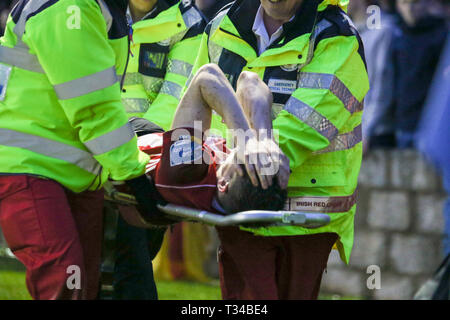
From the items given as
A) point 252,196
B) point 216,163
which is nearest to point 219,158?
point 216,163

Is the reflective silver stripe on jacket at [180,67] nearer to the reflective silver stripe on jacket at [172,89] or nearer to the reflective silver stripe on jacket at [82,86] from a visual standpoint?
the reflective silver stripe on jacket at [172,89]

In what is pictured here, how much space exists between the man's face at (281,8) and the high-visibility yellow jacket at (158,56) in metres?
0.94

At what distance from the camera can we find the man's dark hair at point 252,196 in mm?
4168

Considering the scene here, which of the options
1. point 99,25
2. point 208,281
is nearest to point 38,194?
point 99,25

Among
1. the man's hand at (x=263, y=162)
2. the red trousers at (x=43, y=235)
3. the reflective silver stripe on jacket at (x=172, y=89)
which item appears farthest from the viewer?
the reflective silver stripe on jacket at (x=172, y=89)

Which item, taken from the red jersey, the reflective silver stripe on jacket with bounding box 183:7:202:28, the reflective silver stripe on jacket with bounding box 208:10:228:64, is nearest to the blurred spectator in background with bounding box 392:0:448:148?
the reflective silver stripe on jacket with bounding box 183:7:202:28

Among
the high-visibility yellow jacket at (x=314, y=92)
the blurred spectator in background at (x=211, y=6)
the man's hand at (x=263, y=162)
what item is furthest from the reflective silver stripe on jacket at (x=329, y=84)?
the blurred spectator in background at (x=211, y=6)

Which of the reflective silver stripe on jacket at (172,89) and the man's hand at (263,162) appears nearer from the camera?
the man's hand at (263,162)

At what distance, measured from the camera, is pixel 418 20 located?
25.7ft

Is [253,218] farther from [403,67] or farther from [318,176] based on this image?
[403,67]

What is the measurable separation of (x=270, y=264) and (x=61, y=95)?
1.20m

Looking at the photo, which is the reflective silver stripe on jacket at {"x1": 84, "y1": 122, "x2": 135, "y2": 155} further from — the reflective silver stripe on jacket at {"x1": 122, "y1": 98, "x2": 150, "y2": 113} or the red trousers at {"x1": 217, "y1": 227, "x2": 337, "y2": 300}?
the reflective silver stripe on jacket at {"x1": 122, "y1": 98, "x2": 150, "y2": 113}

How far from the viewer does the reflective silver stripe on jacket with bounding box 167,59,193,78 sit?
5461 millimetres

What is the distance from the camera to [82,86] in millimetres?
4227
